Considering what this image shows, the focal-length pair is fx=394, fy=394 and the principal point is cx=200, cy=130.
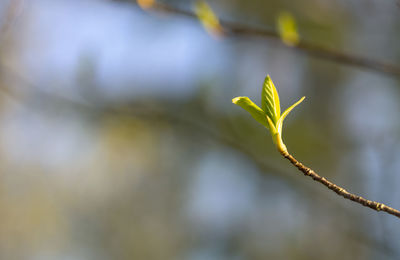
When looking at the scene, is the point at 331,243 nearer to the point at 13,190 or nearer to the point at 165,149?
the point at 165,149

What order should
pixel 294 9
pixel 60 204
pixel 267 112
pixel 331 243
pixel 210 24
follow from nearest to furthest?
1. pixel 267 112
2. pixel 210 24
3. pixel 331 243
4. pixel 294 9
5. pixel 60 204

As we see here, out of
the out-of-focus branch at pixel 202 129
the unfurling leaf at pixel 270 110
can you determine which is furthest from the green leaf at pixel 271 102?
the out-of-focus branch at pixel 202 129

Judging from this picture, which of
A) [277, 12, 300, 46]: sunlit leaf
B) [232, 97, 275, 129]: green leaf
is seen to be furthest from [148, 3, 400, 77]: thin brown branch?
[232, 97, 275, 129]: green leaf

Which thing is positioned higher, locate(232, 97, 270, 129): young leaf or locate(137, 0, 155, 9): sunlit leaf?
locate(137, 0, 155, 9): sunlit leaf

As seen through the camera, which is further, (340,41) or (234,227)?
(234,227)

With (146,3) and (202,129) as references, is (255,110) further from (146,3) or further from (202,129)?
(202,129)

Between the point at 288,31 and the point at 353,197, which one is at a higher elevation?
the point at 288,31

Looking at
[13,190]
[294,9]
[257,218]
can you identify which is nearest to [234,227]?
[257,218]

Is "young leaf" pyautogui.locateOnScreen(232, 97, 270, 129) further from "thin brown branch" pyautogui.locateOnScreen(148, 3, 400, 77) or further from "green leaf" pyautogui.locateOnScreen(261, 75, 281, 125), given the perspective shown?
"thin brown branch" pyautogui.locateOnScreen(148, 3, 400, 77)

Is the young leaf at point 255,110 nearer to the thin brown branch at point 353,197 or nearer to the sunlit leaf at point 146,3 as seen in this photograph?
the thin brown branch at point 353,197

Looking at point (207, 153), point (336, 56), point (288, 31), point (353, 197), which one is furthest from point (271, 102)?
point (207, 153)

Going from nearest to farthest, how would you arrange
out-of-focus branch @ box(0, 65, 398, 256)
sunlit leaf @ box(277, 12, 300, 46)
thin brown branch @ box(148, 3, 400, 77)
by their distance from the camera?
thin brown branch @ box(148, 3, 400, 77), sunlit leaf @ box(277, 12, 300, 46), out-of-focus branch @ box(0, 65, 398, 256)
